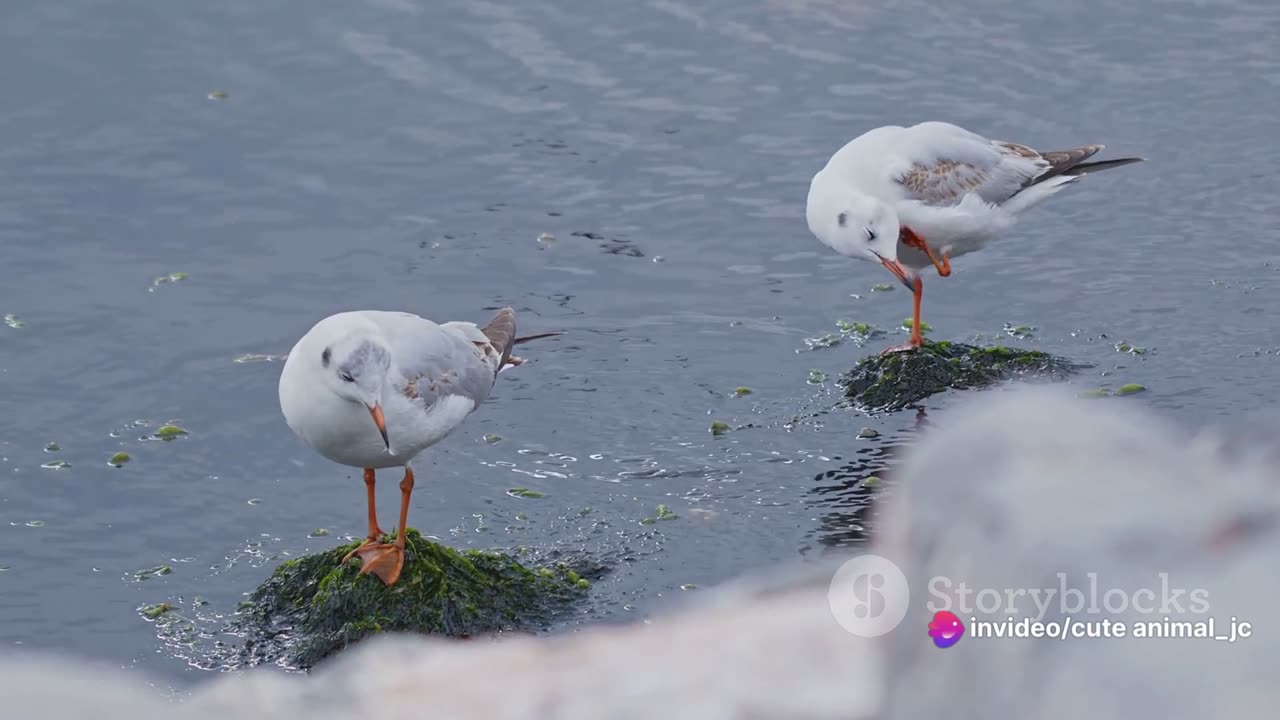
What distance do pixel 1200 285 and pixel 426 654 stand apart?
7053 mm

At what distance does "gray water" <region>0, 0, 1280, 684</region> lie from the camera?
8508 millimetres

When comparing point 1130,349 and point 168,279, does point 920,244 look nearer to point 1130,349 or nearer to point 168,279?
point 1130,349

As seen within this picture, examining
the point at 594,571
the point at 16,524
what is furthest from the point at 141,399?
the point at 594,571

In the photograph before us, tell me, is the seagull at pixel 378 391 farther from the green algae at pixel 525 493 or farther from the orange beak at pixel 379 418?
the green algae at pixel 525 493

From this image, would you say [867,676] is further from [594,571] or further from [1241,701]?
[594,571]

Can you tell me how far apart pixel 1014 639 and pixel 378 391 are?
364 centimetres

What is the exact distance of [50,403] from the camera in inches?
382

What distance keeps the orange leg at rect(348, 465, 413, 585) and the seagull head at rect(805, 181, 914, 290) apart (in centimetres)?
360

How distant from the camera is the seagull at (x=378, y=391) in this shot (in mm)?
6750

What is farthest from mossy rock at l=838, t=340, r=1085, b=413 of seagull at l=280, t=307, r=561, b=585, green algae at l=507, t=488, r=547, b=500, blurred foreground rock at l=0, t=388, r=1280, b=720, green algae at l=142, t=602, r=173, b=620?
blurred foreground rock at l=0, t=388, r=1280, b=720

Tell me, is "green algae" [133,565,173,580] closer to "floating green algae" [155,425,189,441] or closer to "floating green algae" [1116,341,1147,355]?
"floating green algae" [155,425,189,441]

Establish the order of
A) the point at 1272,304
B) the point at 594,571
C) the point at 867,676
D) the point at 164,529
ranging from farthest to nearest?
the point at 1272,304 < the point at 164,529 < the point at 594,571 < the point at 867,676

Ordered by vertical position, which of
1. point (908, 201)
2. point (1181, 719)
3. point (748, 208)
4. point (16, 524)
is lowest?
point (16, 524)

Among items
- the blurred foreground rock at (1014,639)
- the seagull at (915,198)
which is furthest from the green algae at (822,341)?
the blurred foreground rock at (1014,639)
